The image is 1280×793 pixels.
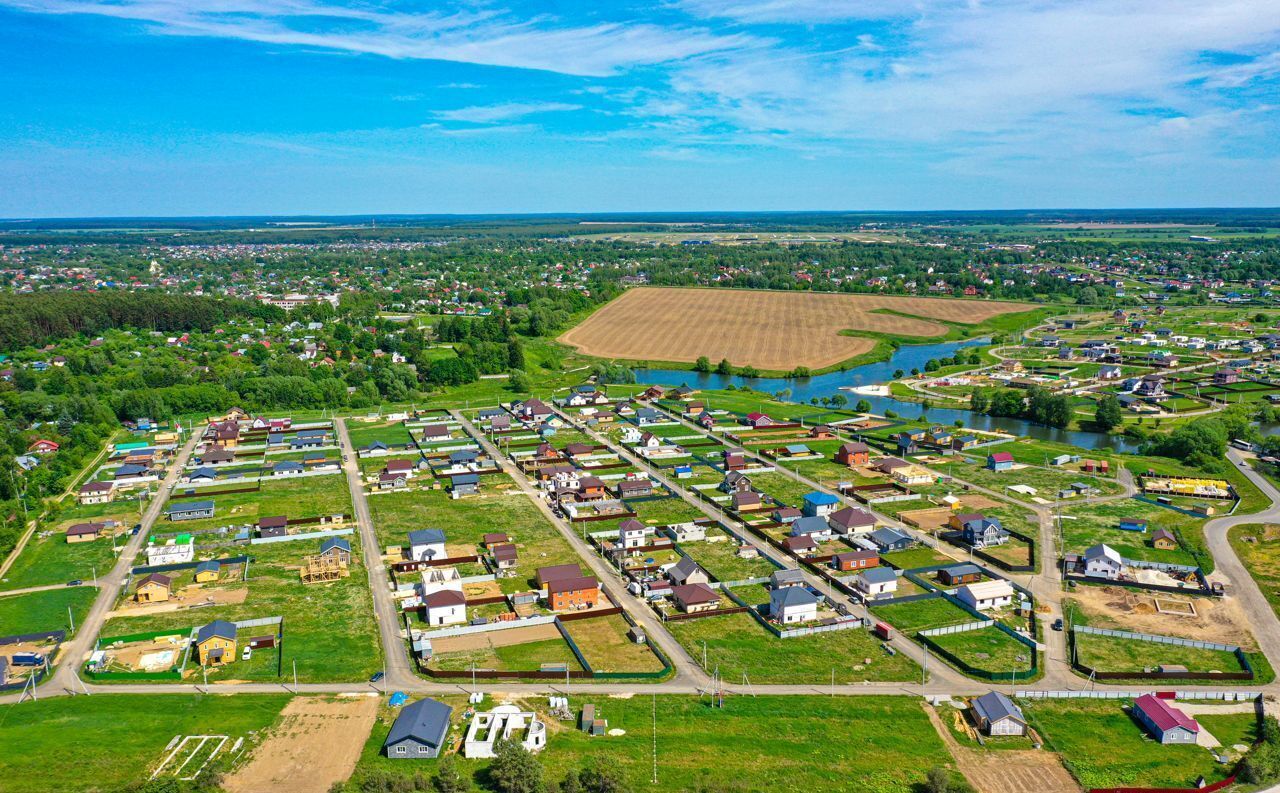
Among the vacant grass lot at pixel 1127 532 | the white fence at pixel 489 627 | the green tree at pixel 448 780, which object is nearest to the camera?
the green tree at pixel 448 780

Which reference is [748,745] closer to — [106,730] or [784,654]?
[784,654]

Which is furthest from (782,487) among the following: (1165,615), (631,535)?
(1165,615)

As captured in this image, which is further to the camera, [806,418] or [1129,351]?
[1129,351]

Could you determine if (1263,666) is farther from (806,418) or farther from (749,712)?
(806,418)

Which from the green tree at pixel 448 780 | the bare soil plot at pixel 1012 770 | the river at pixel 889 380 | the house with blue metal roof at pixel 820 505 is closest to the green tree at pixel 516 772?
the green tree at pixel 448 780

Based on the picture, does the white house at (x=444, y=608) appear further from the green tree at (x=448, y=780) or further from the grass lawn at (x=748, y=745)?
the green tree at (x=448, y=780)

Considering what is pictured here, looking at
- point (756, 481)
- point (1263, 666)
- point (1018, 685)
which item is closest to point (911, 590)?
point (1018, 685)
